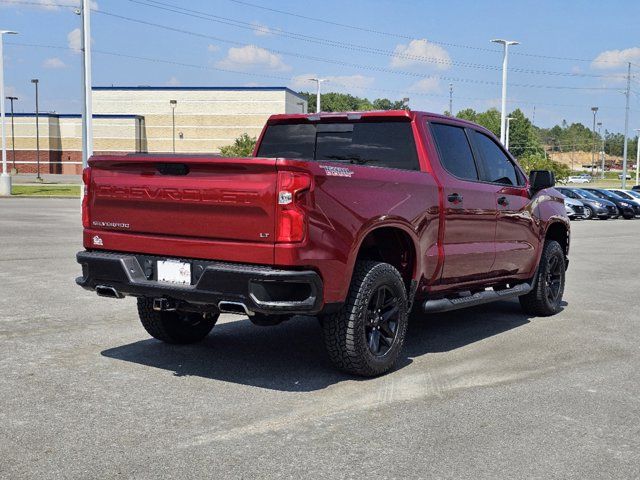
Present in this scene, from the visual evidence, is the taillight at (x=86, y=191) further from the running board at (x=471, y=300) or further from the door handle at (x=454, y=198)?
the door handle at (x=454, y=198)

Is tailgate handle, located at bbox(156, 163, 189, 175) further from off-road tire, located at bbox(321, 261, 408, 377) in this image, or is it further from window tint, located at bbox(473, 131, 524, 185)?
window tint, located at bbox(473, 131, 524, 185)

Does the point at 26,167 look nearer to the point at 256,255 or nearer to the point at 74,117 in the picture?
the point at 74,117

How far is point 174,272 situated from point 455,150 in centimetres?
300

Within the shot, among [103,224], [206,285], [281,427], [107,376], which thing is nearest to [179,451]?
[281,427]

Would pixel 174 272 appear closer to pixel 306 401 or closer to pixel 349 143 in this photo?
pixel 306 401

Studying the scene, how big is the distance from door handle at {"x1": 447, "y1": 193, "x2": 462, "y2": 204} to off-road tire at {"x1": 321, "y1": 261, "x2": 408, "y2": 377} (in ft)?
3.70

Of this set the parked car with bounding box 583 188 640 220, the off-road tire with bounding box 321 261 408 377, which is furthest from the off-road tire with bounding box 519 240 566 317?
the parked car with bounding box 583 188 640 220

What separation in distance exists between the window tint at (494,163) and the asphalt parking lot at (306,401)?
154cm

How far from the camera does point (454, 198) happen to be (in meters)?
6.78

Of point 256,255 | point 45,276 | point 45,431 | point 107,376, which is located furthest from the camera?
point 45,276

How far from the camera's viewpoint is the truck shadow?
588 cm

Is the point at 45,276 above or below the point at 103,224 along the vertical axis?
below

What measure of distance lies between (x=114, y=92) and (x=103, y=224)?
8247 centimetres

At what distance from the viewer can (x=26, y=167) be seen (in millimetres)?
81000
